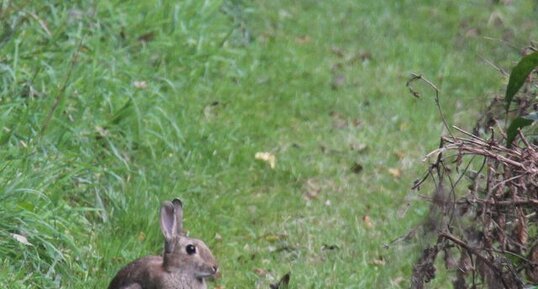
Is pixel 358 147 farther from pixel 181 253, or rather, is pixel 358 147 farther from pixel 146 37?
pixel 181 253

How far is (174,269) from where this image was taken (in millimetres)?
5184

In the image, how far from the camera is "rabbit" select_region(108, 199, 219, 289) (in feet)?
16.9

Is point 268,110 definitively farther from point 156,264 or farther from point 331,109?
point 156,264

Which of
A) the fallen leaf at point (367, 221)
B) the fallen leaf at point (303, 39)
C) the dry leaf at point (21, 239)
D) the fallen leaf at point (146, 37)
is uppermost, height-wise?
the dry leaf at point (21, 239)

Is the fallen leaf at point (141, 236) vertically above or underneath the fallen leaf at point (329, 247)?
above

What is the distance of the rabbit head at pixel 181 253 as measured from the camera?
17.0 ft

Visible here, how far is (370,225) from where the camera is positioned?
24.1 feet

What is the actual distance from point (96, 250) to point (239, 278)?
0.76 meters

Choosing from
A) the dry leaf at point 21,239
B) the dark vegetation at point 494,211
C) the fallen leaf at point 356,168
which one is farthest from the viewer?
the fallen leaf at point 356,168

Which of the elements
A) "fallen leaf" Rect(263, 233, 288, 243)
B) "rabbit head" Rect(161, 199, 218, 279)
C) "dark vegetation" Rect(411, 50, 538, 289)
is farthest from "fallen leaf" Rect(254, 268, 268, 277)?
"dark vegetation" Rect(411, 50, 538, 289)

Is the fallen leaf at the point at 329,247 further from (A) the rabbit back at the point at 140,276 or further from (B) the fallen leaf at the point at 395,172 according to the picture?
(A) the rabbit back at the point at 140,276

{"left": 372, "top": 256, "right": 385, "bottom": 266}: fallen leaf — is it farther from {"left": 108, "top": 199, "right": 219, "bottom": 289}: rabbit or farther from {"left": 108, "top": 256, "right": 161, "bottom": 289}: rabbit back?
{"left": 108, "top": 256, "right": 161, "bottom": 289}: rabbit back

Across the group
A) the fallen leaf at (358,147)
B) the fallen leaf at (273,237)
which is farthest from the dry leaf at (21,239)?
the fallen leaf at (358,147)

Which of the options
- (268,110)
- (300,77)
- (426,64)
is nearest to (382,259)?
(268,110)
